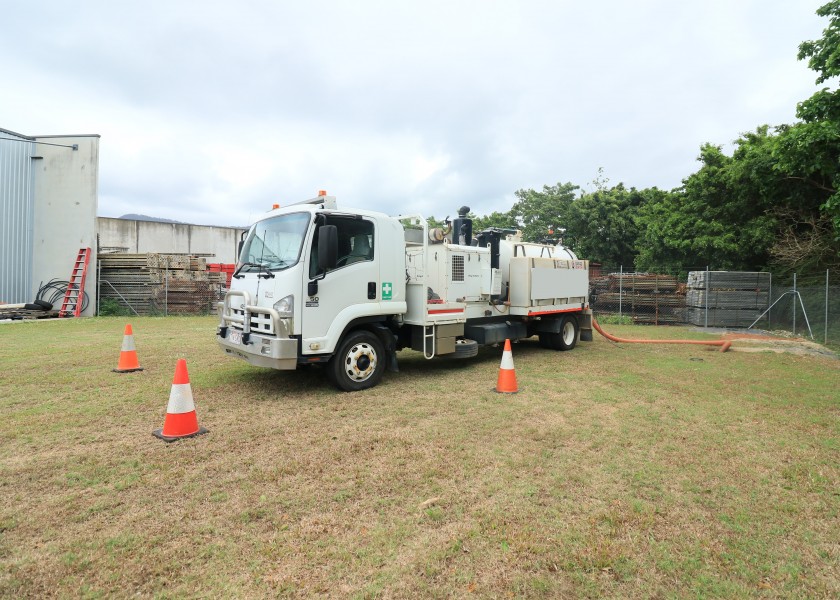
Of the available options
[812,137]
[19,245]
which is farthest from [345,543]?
[19,245]

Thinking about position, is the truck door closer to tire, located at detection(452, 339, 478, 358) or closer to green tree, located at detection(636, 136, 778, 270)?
tire, located at detection(452, 339, 478, 358)

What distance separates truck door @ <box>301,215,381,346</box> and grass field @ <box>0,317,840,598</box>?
3.46ft

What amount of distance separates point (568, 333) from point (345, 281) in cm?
636

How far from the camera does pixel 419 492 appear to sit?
11.1 ft

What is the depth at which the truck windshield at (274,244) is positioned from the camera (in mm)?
5816

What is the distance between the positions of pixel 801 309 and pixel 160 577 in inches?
694

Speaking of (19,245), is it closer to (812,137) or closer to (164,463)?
(164,463)

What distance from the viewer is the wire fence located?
13352mm

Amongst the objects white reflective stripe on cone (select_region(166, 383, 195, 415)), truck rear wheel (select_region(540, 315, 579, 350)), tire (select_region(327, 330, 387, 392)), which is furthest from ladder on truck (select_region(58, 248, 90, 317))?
truck rear wheel (select_region(540, 315, 579, 350))

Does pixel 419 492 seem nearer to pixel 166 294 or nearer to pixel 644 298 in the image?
pixel 644 298

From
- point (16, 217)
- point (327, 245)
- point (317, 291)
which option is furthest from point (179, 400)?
point (16, 217)

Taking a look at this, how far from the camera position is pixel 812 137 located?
11.4 m

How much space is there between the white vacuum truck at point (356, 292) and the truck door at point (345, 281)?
1 centimetres

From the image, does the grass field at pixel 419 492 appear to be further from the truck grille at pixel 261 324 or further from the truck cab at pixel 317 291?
the truck grille at pixel 261 324
